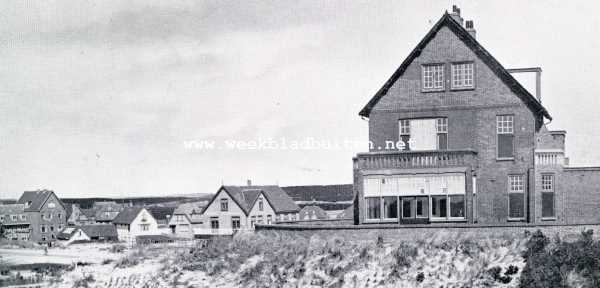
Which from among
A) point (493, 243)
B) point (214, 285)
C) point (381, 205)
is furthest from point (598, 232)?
point (214, 285)

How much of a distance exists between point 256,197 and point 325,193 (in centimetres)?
4481

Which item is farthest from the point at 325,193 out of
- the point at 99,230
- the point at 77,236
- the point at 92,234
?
the point at 77,236

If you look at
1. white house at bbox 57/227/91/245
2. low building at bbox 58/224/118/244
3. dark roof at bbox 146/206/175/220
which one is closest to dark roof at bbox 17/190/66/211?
low building at bbox 58/224/118/244

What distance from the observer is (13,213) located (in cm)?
10231

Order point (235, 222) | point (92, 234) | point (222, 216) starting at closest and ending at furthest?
point (235, 222) < point (222, 216) < point (92, 234)

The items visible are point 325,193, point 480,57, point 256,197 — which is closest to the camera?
point 480,57

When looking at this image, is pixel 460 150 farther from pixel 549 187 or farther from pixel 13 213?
pixel 13 213

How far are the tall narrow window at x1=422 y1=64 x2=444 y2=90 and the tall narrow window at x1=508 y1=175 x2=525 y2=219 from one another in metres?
6.59

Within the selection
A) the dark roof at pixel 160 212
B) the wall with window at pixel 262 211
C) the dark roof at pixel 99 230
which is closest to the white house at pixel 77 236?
the dark roof at pixel 99 230

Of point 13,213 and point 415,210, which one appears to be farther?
point 13,213

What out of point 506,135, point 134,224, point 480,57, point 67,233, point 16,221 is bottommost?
point 67,233

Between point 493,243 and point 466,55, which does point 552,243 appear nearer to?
point 493,243

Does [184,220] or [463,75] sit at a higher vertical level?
[463,75]

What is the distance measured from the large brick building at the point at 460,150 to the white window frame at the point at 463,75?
57 mm
